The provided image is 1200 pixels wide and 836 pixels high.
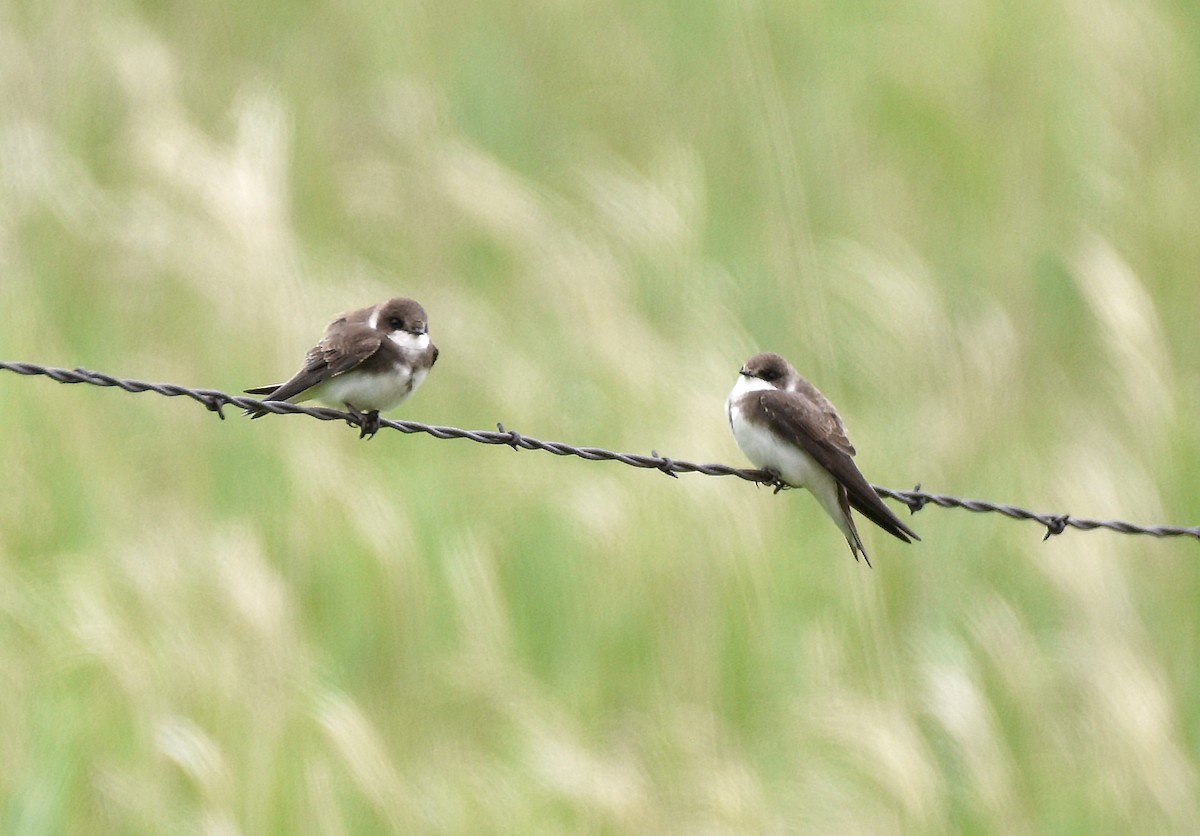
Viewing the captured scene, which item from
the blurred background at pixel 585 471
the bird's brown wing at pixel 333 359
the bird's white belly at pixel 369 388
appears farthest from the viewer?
A: the blurred background at pixel 585 471

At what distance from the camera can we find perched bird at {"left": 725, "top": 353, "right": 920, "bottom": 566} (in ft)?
17.0

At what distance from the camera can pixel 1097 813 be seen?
Answer: 6262mm

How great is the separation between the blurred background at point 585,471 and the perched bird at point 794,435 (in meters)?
1.04

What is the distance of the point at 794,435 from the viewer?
526 cm

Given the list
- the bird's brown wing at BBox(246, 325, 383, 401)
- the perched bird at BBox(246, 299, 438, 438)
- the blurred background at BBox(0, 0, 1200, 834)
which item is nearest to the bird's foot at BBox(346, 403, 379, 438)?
the perched bird at BBox(246, 299, 438, 438)

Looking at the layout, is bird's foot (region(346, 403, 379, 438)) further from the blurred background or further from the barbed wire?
the blurred background

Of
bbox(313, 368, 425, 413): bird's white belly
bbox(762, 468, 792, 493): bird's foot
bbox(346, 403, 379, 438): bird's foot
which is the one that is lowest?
bbox(346, 403, 379, 438): bird's foot

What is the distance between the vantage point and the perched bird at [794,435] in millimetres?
5180

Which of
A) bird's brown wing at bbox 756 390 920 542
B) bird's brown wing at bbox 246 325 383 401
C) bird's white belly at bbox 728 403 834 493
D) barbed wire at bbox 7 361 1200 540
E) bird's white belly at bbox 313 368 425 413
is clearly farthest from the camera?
bird's white belly at bbox 728 403 834 493

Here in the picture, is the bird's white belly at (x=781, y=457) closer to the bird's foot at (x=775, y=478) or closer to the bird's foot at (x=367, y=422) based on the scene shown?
the bird's foot at (x=775, y=478)

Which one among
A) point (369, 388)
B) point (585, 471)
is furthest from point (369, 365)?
point (585, 471)

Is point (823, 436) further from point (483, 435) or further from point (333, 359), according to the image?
point (333, 359)

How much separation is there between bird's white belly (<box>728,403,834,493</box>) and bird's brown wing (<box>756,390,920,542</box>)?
1.5 inches

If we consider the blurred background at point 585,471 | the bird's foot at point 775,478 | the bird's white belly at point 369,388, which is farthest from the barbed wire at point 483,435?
the blurred background at point 585,471
